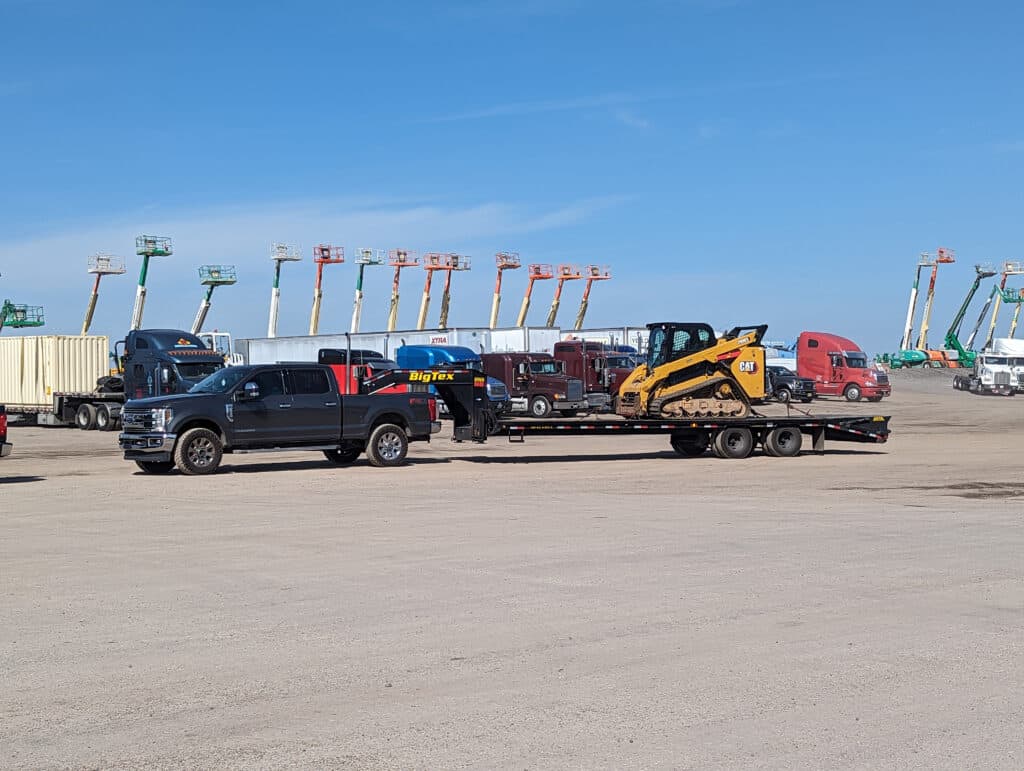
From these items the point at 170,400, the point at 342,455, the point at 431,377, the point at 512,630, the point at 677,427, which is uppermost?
the point at 431,377

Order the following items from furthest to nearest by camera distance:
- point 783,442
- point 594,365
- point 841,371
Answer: point 841,371
point 594,365
point 783,442

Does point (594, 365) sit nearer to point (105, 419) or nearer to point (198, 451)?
point (105, 419)

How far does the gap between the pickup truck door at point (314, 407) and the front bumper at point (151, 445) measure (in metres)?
2.25

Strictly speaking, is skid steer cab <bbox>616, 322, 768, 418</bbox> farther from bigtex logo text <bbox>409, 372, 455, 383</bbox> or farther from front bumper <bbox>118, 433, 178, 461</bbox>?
front bumper <bbox>118, 433, 178, 461</bbox>

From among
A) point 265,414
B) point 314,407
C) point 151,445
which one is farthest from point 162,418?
point 314,407

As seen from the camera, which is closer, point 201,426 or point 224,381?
point 201,426

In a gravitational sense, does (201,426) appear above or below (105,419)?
above

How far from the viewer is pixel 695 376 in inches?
1011

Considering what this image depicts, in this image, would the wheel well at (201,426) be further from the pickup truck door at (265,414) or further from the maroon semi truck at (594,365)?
the maroon semi truck at (594,365)

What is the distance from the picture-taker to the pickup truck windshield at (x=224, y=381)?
2150cm

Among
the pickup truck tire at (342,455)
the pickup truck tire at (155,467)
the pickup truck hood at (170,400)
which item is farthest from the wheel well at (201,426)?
the pickup truck tire at (342,455)

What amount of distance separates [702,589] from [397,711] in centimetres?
405

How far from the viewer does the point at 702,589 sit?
9773mm

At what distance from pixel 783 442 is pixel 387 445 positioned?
855 cm
